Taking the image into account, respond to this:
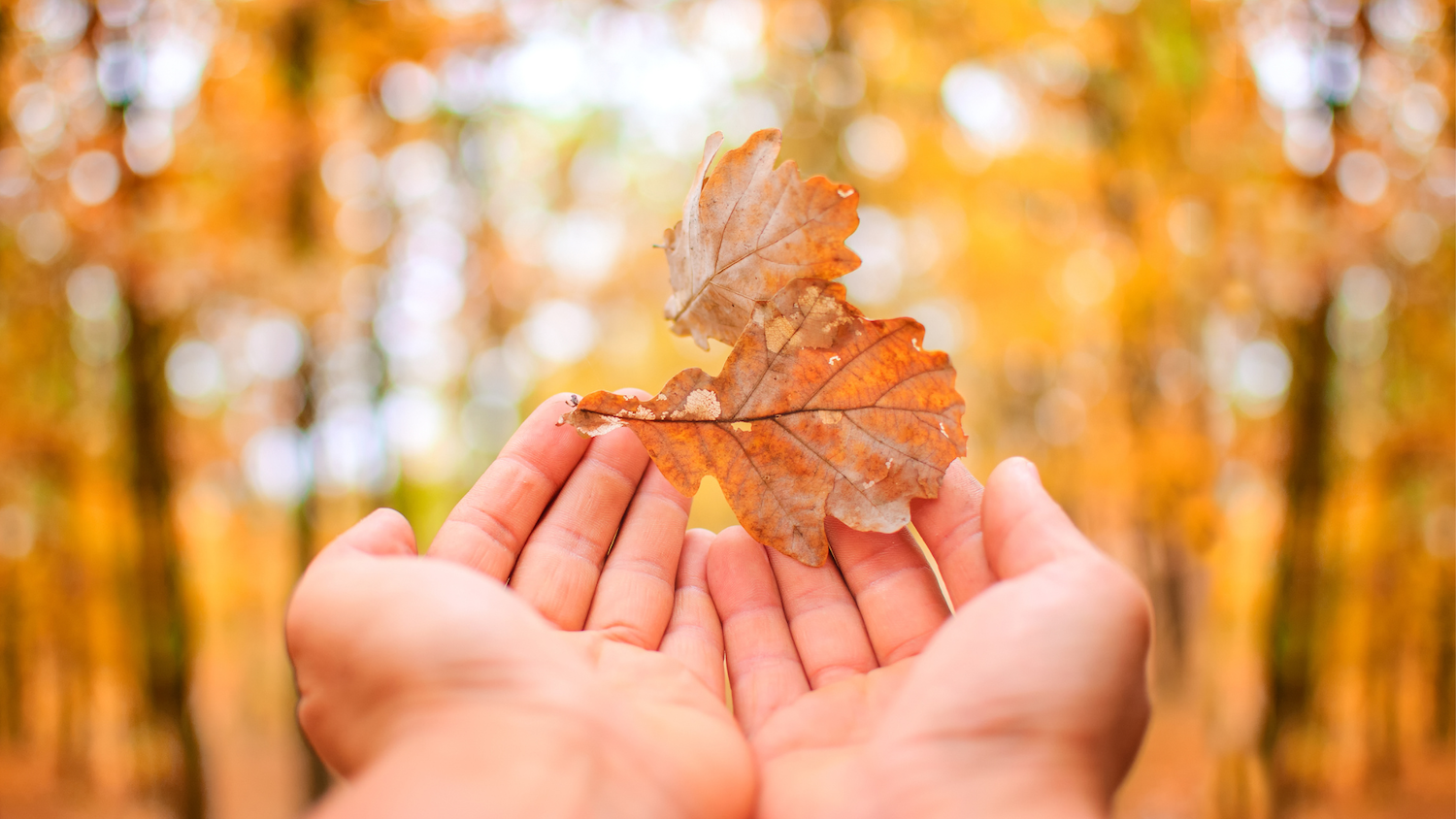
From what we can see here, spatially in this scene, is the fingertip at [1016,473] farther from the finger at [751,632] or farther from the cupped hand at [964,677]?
the finger at [751,632]

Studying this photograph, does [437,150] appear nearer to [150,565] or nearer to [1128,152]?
[150,565]

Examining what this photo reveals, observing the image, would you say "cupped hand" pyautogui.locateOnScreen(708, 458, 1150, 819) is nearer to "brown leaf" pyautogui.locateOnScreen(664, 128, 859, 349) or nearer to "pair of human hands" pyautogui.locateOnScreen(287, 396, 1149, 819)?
"pair of human hands" pyautogui.locateOnScreen(287, 396, 1149, 819)

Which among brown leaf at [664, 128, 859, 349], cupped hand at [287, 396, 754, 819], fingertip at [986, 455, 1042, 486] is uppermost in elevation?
brown leaf at [664, 128, 859, 349]

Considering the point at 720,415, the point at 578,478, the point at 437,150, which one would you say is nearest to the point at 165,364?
the point at 437,150

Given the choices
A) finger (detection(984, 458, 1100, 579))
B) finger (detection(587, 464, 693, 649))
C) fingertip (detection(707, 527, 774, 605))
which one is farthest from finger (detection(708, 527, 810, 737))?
finger (detection(984, 458, 1100, 579))

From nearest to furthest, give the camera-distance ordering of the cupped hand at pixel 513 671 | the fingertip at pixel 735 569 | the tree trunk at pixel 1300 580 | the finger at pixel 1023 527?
the cupped hand at pixel 513 671
the finger at pixel 1023 527
the fingertip at pixel 735 569
the tree trunk at pixel 1300 580

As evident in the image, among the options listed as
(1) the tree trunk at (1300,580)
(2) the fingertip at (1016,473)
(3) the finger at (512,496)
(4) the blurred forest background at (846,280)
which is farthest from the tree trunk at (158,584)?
(1) the tree trunk at (1300,580)

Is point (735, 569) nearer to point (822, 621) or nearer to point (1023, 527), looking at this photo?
point (822, 621)

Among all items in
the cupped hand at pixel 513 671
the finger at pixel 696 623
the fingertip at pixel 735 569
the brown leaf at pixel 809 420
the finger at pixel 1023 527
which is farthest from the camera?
the fingertip at pixel 735 569

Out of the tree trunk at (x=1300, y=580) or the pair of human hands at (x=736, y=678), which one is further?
the tree trunk at (x=1300, y=580)
